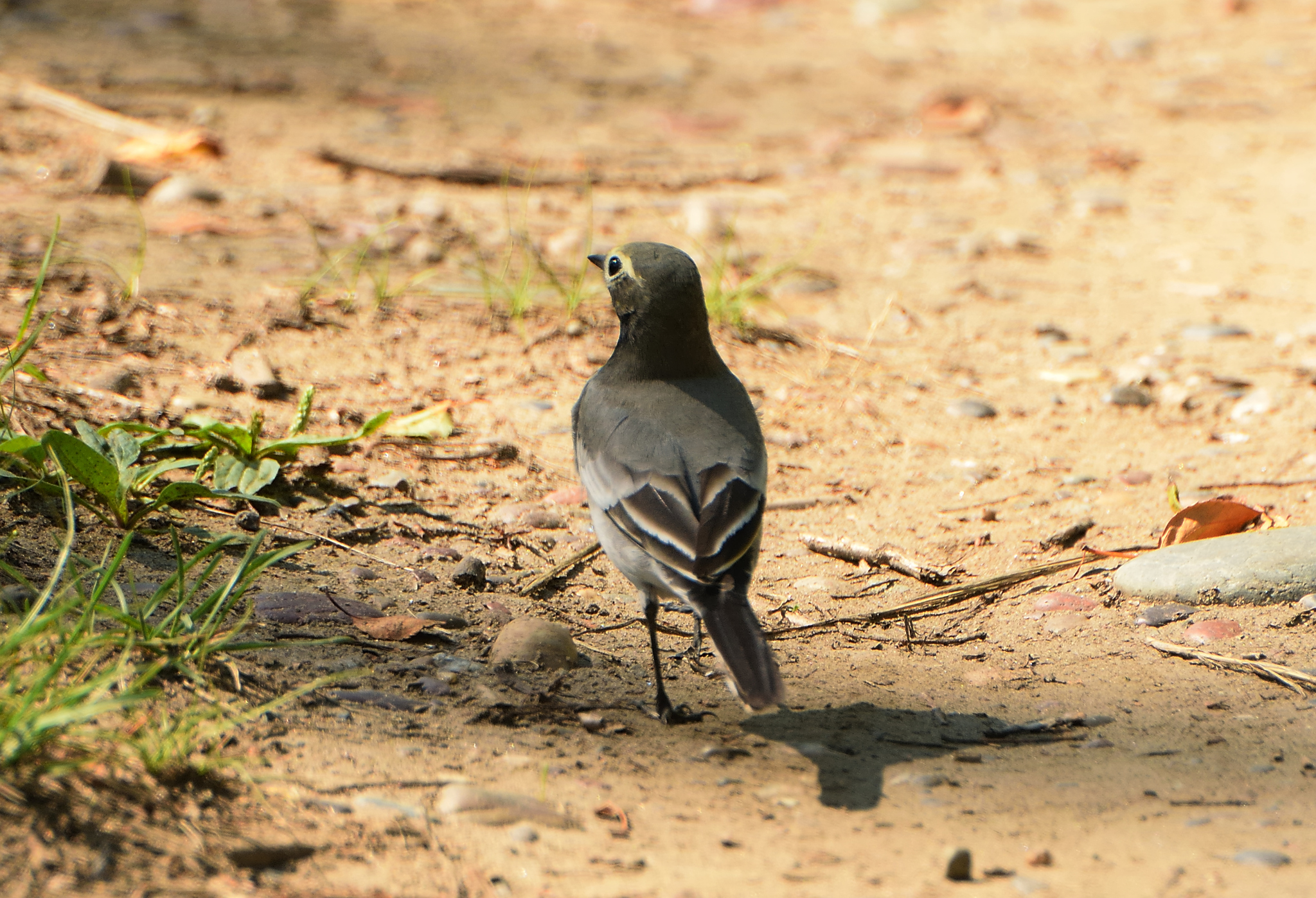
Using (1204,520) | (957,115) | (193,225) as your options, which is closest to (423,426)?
(193,225)

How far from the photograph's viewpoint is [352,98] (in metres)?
8.23

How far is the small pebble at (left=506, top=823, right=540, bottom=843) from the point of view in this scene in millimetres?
2309

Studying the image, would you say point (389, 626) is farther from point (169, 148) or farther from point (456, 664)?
point (169, 148)

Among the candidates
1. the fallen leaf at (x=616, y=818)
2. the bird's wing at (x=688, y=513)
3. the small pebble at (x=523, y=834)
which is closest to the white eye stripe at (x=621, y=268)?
the bird's wing at (x=688, y=513)

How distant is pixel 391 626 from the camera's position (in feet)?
10.8

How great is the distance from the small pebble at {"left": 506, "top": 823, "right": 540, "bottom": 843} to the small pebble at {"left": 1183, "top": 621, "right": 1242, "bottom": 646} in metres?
1.99

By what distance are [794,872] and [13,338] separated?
3.51 meters

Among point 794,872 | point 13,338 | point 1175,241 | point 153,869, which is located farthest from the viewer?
point 1175,241

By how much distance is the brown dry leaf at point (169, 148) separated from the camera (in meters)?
6.73

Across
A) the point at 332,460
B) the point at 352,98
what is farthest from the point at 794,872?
the point at 352,98

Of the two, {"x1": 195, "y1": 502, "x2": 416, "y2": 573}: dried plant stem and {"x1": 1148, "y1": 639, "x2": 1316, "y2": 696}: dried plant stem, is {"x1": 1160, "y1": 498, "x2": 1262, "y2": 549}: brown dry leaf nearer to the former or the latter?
{"x1": 1148, "y1": 639, "x2": 1316, "y2": 696}: dried plant stem

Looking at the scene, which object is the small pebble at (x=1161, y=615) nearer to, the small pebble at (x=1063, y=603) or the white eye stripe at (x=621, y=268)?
the small pebble at (x=1063, y=603)

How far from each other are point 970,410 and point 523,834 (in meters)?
3.45

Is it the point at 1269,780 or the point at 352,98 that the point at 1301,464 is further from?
the point at 352,98
